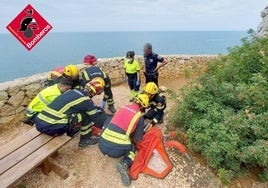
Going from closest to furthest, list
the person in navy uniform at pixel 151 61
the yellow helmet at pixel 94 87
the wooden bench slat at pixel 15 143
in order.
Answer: the wooden bench slat at pixel 15 143 → the yellow helmet at pixel 94 87 → the person in navy uniform at pixel 151 61

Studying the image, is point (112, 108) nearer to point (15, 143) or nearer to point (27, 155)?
point (15, 143)

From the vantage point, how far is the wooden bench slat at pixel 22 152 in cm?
303

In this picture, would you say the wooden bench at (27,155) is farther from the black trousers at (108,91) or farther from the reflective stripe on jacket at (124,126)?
the black trousers at (108,91)

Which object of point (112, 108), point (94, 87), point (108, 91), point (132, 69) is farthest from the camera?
point (132, 69)

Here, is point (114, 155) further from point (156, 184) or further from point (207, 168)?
point (207, 168)

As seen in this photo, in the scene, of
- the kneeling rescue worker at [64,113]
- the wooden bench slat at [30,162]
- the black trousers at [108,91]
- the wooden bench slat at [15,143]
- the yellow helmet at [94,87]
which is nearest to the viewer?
the wooden bench slat at [30,162]

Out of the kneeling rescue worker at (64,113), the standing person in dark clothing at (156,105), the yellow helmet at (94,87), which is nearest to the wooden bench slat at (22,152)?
the kneeling rescue worker at (64,113)

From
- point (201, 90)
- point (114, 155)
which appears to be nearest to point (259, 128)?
point (201, 90)

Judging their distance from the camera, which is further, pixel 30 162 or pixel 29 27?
pixel 29 27

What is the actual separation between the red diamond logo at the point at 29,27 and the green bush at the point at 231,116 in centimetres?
380

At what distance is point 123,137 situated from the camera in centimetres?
347

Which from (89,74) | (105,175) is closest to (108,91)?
(89,74)

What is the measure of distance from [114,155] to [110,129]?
1.32 feet

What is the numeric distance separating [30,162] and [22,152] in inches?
11.9
